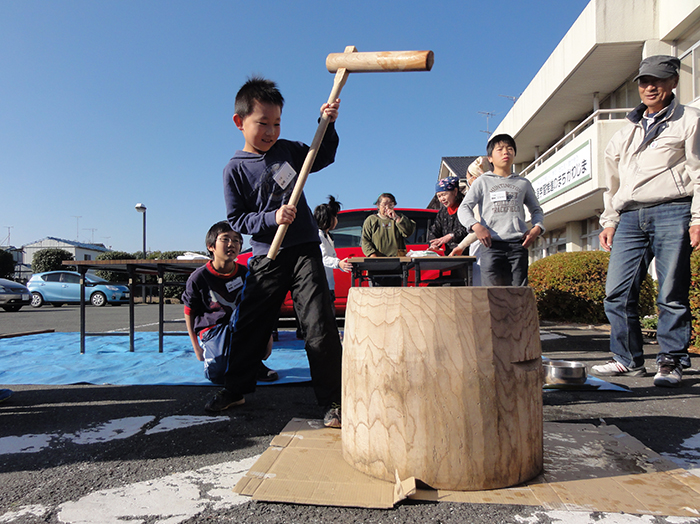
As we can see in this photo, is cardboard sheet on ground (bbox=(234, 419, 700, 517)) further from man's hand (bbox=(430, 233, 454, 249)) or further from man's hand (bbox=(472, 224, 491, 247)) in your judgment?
man's hand (bbox=(430, 233, 454, 249))

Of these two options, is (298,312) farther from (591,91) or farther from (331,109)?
Result: (591,91)

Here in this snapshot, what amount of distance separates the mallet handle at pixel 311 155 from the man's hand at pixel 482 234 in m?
1.73

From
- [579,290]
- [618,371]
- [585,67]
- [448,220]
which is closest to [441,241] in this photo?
[448,220]

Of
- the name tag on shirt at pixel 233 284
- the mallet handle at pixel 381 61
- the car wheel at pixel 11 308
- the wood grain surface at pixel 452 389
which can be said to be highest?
the mallet handle at pixel 381 61

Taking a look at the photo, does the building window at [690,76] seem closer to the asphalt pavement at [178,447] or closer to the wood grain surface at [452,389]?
the asphalt pavement at [178,447]

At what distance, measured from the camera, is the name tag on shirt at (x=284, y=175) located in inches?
95.8

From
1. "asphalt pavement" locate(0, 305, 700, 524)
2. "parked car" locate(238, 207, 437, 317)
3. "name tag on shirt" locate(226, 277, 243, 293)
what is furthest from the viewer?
"parked car" locate(238, 207, 437, 317)

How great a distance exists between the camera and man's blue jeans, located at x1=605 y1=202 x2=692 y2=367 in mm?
3105

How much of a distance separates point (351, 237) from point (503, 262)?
294cm

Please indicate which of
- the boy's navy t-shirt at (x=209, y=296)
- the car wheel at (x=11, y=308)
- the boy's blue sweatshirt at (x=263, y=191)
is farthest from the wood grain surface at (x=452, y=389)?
the car wheel at (x=11, y=308)

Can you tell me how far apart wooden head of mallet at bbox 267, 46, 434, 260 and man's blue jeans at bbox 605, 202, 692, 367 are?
2.26 m

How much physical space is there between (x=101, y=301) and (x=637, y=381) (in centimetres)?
1958

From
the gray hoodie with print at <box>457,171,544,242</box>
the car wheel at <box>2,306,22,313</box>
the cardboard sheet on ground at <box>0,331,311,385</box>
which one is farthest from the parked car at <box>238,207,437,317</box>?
the car wheel at <box>2,306,22,313</box>

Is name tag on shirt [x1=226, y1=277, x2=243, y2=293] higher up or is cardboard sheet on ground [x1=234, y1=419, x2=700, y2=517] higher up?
name tag on shirt [x1=226, y1=277, x2=243, y2=293]
